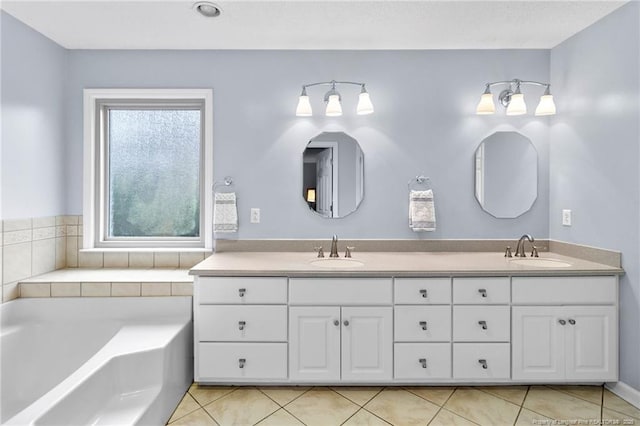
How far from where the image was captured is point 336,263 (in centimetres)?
233

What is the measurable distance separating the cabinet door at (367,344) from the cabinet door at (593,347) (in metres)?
1.03

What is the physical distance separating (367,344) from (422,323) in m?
0.34

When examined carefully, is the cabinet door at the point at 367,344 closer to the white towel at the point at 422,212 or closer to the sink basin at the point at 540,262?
the white towel at the point at 422,212

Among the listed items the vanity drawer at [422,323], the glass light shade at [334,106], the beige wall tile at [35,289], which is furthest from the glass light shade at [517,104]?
the beige wall tile at [35,289]

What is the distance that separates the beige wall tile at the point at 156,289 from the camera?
2.23m

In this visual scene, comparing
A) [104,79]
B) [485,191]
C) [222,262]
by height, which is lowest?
[222,262]

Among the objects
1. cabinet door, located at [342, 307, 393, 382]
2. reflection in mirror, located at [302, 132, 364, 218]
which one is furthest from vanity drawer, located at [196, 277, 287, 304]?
reflection in mirror, located at [302, 132, 364, 218]

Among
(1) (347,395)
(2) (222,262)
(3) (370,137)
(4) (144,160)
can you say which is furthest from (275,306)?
(4) (144,160)

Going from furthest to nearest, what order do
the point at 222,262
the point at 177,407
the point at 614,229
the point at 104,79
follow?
the point at 104,79, the point at 222,262, the point at 614,229, the point at 177,407

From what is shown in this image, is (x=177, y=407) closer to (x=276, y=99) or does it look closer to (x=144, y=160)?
(x=144, y=160)

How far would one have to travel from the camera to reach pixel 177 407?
1.96 m

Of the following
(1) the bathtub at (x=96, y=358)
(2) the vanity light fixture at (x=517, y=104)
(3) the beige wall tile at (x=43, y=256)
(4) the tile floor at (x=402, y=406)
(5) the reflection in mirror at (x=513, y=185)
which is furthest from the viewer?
(5) the reflection in mirror at (x=513, y=185)

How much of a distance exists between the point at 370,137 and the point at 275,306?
1.38 m

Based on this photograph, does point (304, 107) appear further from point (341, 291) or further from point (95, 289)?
point (95, 289)
